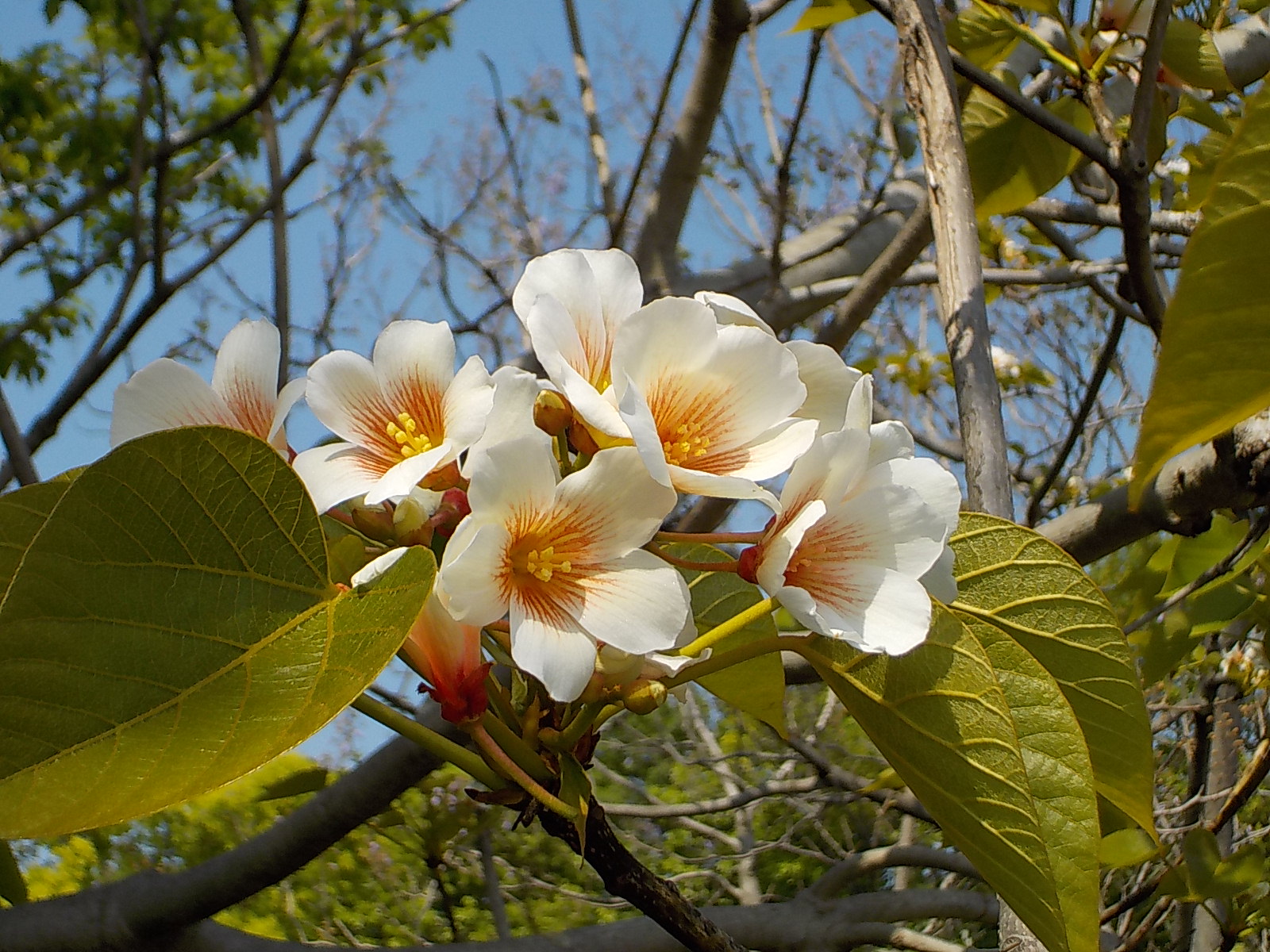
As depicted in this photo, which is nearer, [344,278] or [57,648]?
[57,648]

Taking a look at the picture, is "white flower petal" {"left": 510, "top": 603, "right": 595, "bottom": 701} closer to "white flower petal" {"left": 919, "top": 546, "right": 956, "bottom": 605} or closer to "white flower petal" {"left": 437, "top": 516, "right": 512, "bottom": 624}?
"white flower petal" {"left": 437, "top": 516, "right": 512, "bottom": 624}

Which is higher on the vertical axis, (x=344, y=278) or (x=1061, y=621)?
(x=344, y=278)

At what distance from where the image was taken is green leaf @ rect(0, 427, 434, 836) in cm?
41

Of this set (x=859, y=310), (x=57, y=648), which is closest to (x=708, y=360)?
(x=57, y=648)

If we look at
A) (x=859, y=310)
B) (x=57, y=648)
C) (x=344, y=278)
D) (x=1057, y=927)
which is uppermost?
(x=344, y=278)

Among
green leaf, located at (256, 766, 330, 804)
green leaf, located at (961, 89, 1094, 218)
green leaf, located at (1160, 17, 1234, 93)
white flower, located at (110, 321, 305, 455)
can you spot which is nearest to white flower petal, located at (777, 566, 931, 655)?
white flower, located at (110, 321, 305, 455)

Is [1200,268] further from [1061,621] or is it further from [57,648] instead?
[57,648]

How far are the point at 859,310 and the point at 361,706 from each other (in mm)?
1484

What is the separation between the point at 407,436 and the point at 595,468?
178 millimetres

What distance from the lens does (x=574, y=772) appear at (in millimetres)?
534

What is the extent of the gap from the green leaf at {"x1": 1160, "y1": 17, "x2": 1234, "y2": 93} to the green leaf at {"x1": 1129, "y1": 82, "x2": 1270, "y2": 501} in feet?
3.35

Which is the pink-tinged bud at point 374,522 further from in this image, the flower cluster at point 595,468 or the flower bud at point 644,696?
the flower bud at point 644,696

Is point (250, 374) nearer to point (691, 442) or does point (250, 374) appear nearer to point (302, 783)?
point (691, 442)

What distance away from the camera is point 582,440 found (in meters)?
0.59
